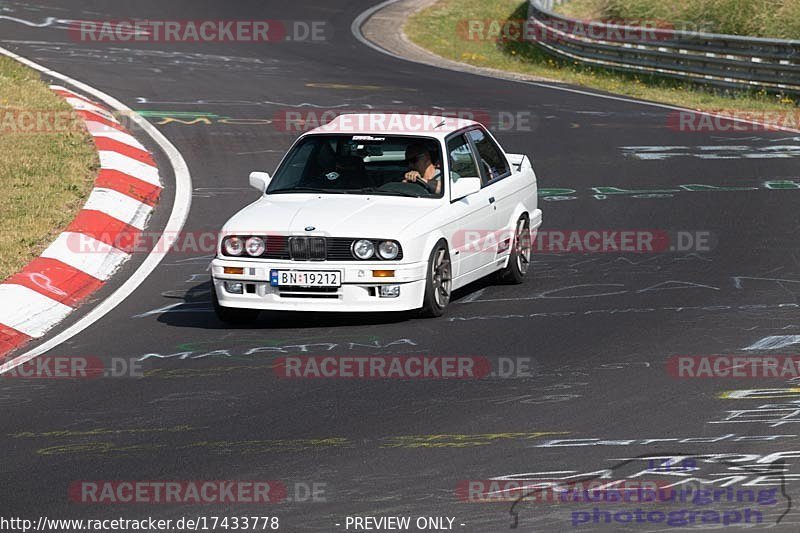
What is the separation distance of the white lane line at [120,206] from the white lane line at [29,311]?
9.03ft

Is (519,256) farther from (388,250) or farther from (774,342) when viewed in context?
(774,342)

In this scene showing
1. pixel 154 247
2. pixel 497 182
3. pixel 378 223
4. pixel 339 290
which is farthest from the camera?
pixel 154 247

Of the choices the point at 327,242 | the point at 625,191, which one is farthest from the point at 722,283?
the point at 625,191

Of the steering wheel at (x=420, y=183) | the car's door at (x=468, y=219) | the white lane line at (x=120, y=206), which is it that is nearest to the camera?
the car's door at (x=468, y=219)

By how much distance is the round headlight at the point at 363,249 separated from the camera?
10.3 metres

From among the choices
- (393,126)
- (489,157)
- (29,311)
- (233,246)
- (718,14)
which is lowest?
(29,311)

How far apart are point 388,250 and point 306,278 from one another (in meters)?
0.64

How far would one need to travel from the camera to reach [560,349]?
962 centimetres

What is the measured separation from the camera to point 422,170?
1138 centimetres

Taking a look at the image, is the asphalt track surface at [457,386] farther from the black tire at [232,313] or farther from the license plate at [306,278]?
the license plate at [306,278]

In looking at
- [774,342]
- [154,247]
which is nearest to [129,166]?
[154,247]

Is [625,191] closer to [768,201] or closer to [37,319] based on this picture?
[768,201]

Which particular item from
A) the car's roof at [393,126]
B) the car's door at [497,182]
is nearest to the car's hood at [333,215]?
the car's roof at [393,126]

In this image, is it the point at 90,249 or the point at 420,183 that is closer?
the point at 420,183
